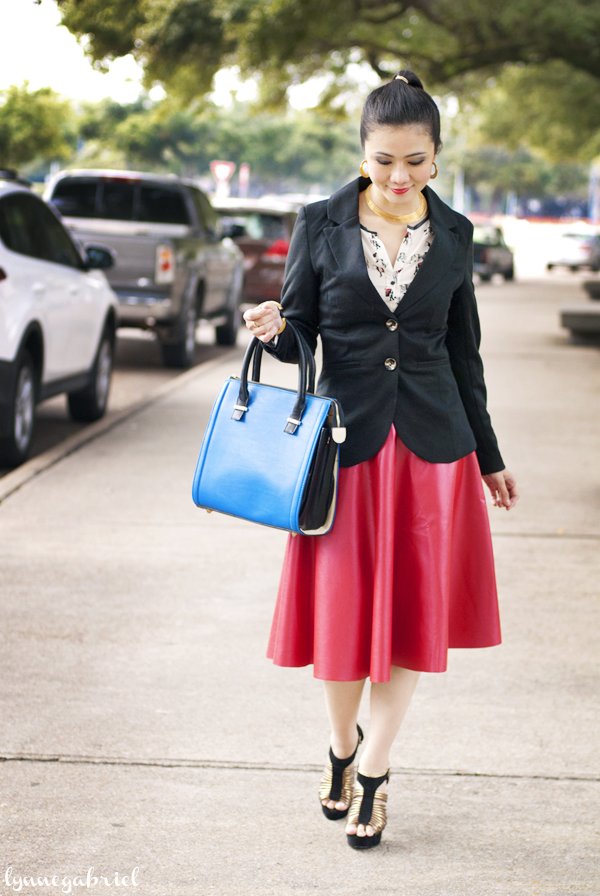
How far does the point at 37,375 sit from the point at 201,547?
2820mm

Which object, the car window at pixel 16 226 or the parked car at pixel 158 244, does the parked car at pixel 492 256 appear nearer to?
the parked car at pixel 158 244

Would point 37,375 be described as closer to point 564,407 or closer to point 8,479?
point 8,479

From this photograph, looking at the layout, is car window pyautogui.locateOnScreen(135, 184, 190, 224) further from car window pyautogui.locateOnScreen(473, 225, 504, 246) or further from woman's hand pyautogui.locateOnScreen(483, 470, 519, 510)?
car window pyautogui.locateOnScreen(473, 225, 504, 246)

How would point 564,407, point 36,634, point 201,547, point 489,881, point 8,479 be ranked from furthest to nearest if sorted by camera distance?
point 564,407, point 8,479, point 201,547, point 36,634, point 489,881

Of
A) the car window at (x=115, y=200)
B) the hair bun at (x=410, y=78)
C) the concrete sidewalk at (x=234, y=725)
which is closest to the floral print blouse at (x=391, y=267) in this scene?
the hair bun at (x=410, y=78)

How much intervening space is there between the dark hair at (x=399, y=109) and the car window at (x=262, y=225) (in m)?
18.0

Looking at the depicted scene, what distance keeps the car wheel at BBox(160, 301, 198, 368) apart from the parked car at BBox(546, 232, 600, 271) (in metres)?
37.0

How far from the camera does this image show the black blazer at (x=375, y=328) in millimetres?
3549

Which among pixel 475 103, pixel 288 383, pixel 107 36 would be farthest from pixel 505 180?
pixel 288 383

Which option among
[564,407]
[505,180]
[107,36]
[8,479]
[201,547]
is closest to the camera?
[201,547]

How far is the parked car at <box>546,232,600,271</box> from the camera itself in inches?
1999

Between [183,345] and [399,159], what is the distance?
38.2 feet

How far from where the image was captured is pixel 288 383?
1346 centimetres

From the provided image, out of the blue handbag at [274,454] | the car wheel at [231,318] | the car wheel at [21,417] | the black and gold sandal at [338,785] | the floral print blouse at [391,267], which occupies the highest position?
the floral print blouse at [391,267]
